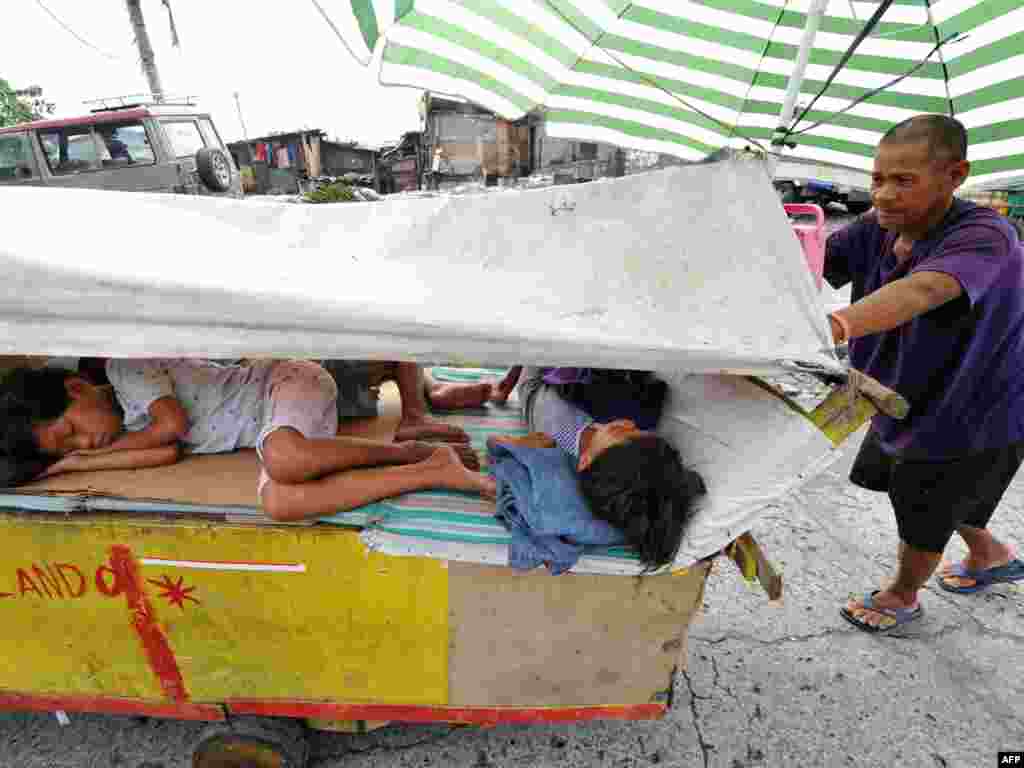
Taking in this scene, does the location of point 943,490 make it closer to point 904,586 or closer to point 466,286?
point 904,586

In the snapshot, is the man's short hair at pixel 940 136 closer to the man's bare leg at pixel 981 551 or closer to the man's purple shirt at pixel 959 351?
the man's purple shirt at pixel 959 351

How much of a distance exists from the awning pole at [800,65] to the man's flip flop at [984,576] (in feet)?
6.20

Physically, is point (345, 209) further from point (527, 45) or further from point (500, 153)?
point (500, 153)

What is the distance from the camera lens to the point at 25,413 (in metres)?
1.57

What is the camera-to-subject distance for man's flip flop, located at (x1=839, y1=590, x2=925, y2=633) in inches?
83.9

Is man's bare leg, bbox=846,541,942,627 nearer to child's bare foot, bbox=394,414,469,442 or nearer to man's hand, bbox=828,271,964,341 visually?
man's hand, bbox=828,271,964,341

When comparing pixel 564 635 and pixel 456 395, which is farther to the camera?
pixel 456 395

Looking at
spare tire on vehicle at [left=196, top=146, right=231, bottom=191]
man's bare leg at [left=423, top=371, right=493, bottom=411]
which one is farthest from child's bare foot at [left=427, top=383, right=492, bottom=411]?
spare tire on vehicle at [left=196, top=146, right=231, bottom=191]

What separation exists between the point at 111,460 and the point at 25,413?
0.85ft

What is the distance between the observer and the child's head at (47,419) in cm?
151

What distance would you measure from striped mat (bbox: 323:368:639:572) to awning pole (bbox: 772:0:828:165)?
155cm

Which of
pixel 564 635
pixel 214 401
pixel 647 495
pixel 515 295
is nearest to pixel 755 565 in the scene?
pixel 647 495

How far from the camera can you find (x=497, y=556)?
4.45 feet

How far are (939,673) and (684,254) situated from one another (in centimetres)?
179
